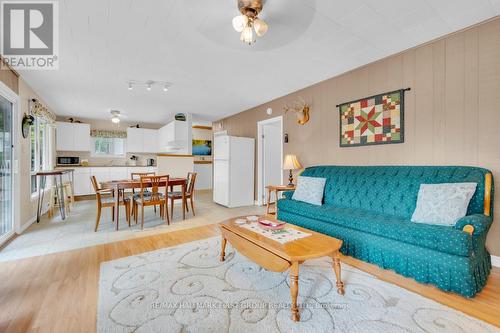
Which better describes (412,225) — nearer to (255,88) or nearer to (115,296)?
(115,296)

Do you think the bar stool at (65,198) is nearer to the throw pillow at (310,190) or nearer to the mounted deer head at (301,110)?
the throw pillow at (310,190)

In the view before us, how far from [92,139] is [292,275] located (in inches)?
298

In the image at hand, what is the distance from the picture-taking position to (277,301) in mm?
1682

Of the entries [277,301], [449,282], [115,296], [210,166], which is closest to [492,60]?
[449,282]

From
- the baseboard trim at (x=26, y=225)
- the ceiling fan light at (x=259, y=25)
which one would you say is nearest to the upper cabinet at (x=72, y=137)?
the baseboard trim at (x=26, y=225)

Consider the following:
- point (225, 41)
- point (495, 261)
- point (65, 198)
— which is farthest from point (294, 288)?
point (65, 198)

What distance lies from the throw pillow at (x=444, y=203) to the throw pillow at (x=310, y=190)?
3.80 feet

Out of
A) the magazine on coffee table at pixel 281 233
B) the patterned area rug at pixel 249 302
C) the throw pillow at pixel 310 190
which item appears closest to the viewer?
the patterned area rug at pixel 249 302

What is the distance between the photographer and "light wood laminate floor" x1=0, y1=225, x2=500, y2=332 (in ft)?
4.89

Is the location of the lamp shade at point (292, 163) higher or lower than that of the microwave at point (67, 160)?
lower

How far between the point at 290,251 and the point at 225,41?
234 cm

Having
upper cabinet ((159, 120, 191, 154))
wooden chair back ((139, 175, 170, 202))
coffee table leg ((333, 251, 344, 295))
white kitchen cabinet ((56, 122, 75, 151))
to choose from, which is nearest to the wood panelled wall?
coffee table leg ((333, 251, 344, 295))

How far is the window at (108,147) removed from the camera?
692 cm

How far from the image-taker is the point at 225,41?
2.56 meters
